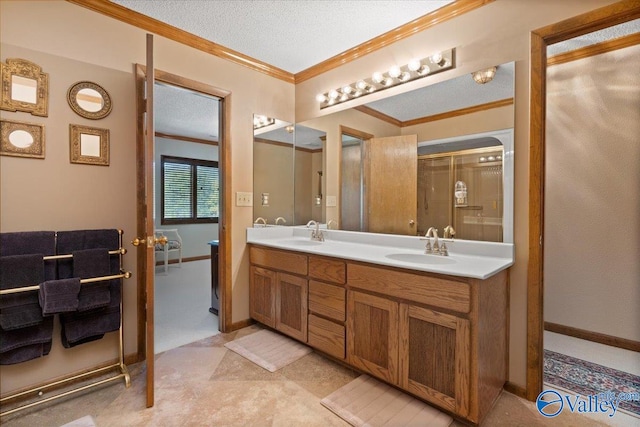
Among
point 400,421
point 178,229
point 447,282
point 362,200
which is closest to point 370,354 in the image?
point 400,421

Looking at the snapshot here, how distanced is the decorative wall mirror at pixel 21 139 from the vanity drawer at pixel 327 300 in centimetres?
186

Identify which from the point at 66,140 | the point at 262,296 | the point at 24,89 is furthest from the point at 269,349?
the point at 24,89

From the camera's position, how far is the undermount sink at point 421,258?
1938 mm

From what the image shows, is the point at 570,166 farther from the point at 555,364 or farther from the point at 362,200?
the point at 362,200

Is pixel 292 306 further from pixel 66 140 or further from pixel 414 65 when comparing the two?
pixel 414 65

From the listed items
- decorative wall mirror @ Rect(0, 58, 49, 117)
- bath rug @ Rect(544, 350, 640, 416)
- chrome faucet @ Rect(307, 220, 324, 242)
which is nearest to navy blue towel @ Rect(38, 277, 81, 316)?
decorative wall mirror @ Rect(0, 58, 49, 117)

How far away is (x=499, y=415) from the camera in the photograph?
162cm

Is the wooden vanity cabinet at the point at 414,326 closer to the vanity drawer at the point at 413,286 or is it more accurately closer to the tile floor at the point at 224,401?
the vanity drawer at the point at 413,286

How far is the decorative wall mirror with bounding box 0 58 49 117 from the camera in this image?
5.45 feet

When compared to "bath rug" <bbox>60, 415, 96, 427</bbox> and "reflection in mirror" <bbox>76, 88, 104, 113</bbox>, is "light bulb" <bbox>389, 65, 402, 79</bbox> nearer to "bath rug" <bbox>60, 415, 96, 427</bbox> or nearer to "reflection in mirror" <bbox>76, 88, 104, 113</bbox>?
"reflection in mirror" <bbox>76, 88, 104, 113</bbox>

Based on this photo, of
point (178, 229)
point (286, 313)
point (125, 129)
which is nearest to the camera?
point (125, 129)

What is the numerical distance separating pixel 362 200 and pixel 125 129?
1843 mm

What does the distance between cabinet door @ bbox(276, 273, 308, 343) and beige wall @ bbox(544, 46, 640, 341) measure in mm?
2153

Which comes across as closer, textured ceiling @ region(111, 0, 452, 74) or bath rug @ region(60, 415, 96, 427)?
bath rug @ region(60, 415, 96, 427)
